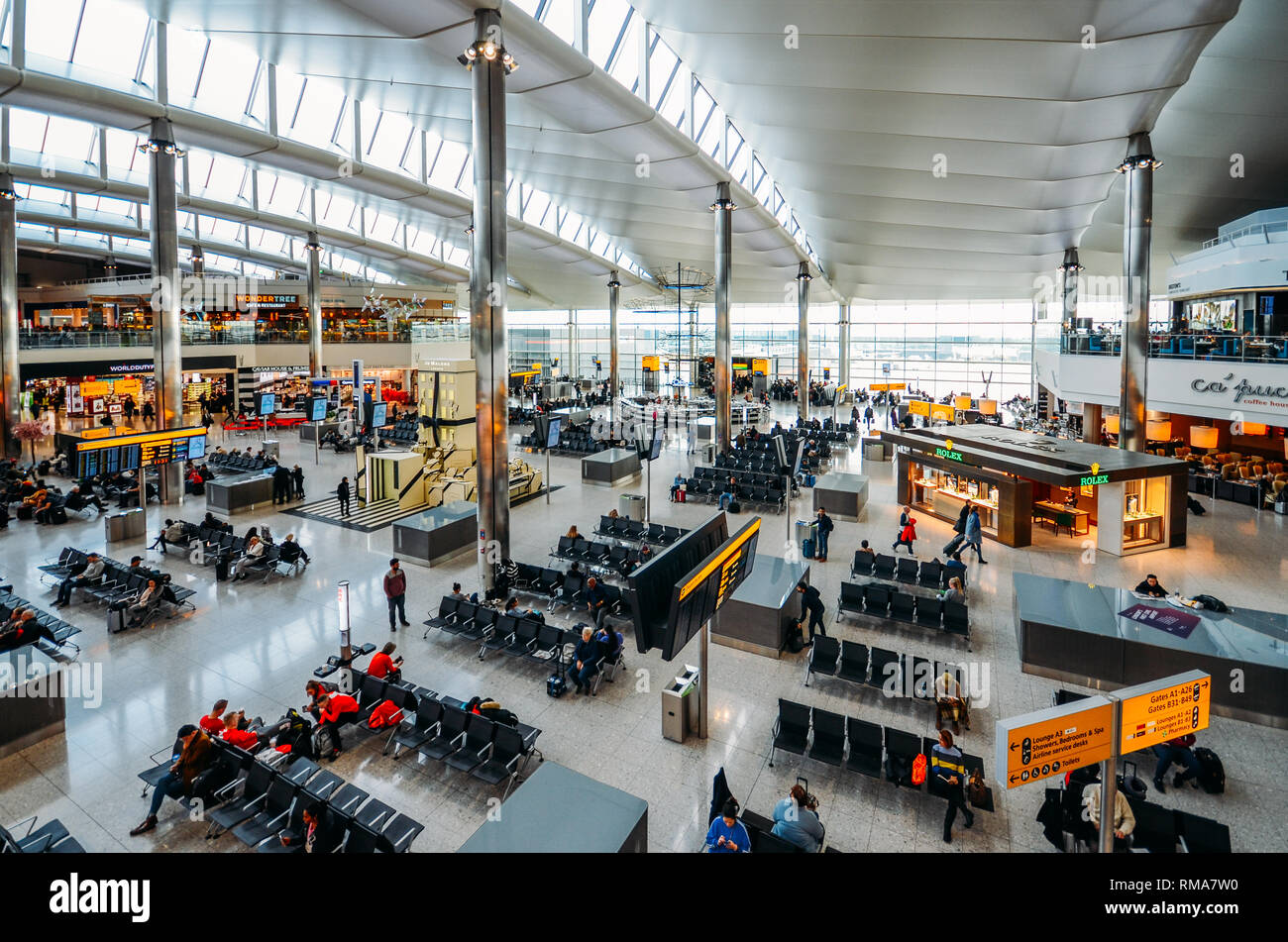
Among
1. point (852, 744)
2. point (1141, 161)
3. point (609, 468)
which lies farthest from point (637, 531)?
point (1141, 161)

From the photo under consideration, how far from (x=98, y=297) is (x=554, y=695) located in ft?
159

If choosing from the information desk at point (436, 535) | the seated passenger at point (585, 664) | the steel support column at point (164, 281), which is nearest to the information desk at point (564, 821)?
the seated passenger at point (585, 664)

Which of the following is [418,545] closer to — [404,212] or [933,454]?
[933,454]

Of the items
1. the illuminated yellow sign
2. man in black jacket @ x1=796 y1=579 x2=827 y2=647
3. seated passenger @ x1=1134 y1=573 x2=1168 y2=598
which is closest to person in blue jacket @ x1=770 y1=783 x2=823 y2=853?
the illuminated yellow sign

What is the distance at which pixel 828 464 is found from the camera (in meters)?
25.2

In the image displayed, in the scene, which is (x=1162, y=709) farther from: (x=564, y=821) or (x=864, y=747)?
(x=564, y=821)

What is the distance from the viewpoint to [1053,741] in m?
3.73

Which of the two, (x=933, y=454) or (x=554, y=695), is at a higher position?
(x=933, y=454)

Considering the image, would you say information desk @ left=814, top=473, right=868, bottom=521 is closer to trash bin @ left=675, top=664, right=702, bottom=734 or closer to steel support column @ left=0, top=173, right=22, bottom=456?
trash bin @ left=675, top=664, right=702, bottom=734

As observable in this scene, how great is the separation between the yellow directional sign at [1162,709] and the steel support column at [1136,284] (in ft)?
55.4

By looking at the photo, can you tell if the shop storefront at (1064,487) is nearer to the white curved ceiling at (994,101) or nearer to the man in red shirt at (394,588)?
the white curved ceiling at (994,101)
